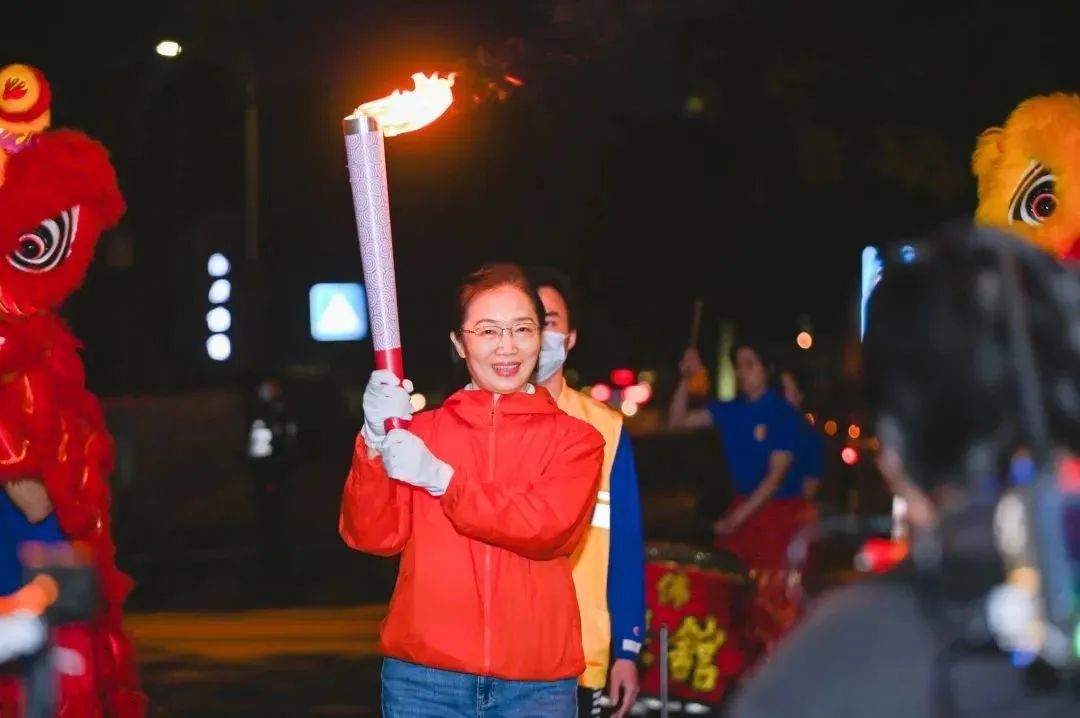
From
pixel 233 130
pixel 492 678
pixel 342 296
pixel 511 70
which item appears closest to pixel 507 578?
pixel 492 678

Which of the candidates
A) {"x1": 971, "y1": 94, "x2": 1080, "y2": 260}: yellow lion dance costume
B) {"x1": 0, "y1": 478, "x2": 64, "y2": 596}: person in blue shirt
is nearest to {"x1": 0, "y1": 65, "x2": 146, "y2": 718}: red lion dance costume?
{"x1": 0, "y1": 478, "x2": 64, "y2": 596}: person in blue shirt

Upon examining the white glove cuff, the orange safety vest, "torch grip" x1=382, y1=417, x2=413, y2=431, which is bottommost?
the orange safety vest

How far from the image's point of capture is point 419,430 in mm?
4641

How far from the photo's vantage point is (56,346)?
554 cm

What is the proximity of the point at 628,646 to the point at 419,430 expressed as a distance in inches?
43.6

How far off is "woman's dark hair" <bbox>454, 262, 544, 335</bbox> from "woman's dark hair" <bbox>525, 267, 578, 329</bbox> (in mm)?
749

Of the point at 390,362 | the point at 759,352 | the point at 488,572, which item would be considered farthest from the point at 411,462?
the point at 759,352

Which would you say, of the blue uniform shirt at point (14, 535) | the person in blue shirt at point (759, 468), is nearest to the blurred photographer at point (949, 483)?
the blue uniform shirt at point (14, 535)

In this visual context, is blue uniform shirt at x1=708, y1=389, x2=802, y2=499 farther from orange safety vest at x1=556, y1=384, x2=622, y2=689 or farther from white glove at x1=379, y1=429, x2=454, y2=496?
white glove at x1=379, y1=429, x2=454, y2=496

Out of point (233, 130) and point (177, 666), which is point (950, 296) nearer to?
point (177, 666)

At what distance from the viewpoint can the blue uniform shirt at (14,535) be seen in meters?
5.27

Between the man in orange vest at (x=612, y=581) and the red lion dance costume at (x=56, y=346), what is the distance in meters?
1.43

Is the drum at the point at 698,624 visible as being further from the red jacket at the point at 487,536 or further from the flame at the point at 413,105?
the flame at the point at 413,105

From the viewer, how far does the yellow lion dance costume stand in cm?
555
